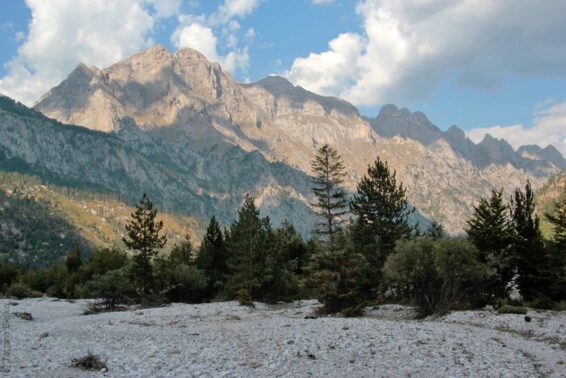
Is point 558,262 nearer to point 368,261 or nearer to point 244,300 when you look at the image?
point 368,261

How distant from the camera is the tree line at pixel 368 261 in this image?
3925cm

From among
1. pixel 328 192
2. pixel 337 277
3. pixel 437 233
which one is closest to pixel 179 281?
pixel 328 192

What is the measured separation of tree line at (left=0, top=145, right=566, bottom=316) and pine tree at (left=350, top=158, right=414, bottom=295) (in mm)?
122

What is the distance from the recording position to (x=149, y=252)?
6347 centimetres

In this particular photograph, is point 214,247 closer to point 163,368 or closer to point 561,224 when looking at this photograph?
point 561,224

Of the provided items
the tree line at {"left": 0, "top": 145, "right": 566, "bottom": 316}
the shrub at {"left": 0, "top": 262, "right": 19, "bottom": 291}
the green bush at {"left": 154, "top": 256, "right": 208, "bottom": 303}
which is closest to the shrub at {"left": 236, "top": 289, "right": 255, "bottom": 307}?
the tree line at {"left": 0, "top": 145, "right": 566, "bottom": 316}

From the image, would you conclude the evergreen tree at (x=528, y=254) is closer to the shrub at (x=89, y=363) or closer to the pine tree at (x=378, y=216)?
the pine tree at (x=378, y=216)

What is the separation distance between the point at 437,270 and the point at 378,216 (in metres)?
21.3

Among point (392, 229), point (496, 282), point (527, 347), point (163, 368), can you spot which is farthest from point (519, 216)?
point (163, 368)

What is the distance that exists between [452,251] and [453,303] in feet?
14.7

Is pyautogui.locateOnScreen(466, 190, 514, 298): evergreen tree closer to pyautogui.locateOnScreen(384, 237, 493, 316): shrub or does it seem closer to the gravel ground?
pyautogui.locateOnScreen(384, 237, 493, 316): shrub

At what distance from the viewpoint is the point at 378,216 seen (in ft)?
190

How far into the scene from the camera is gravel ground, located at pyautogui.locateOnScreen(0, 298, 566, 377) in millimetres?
16547

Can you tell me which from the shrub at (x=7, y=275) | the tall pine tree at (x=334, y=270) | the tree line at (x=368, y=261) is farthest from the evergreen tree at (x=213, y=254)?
the shrub at (x=7, y=275)
